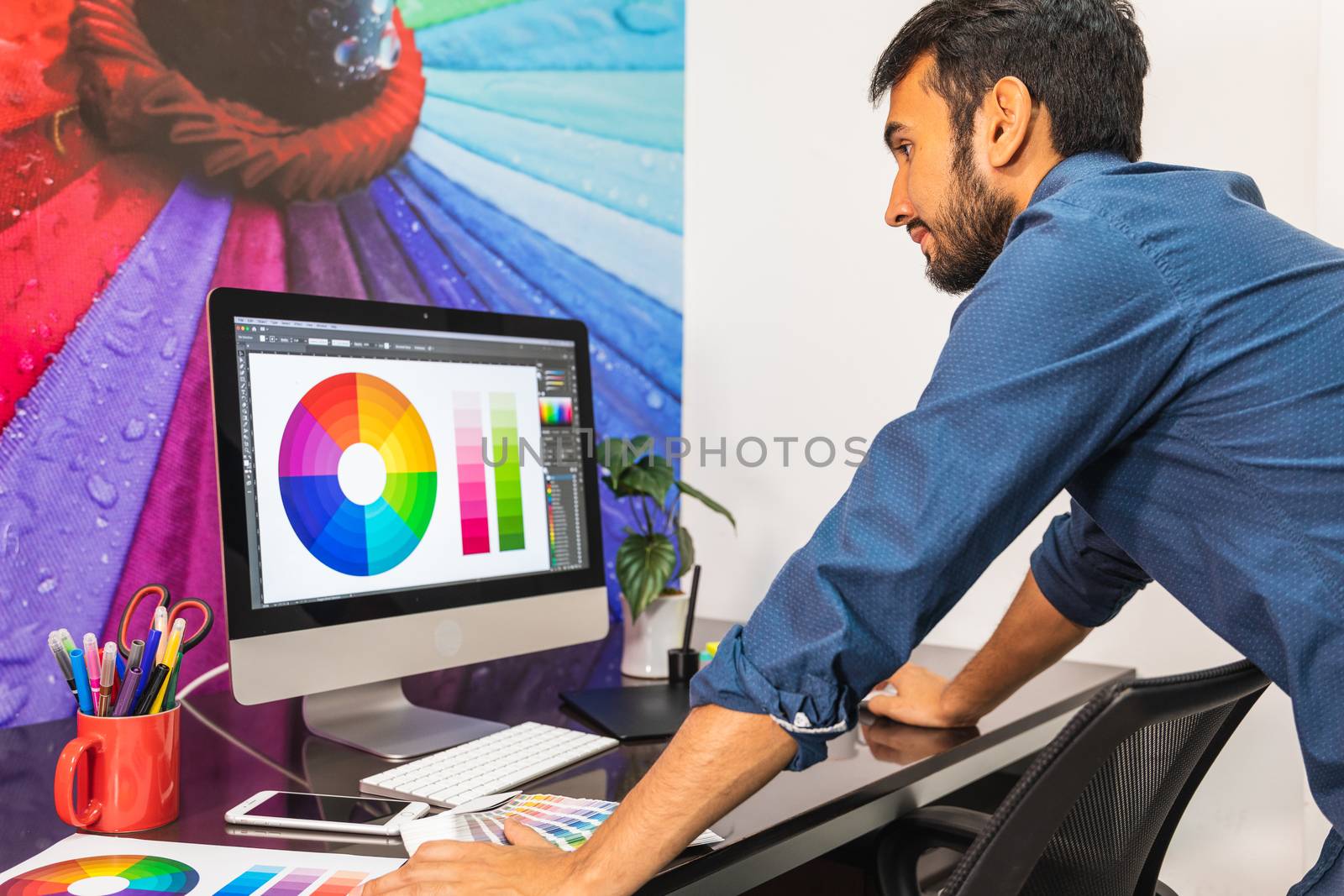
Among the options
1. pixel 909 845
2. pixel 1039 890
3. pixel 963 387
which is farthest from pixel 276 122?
pixel 1039 890

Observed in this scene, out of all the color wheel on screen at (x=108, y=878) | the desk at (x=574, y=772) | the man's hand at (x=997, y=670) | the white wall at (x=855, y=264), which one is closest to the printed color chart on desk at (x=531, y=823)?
the desk at (x=574, y=772)

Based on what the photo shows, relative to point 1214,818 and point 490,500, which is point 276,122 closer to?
point 490,500

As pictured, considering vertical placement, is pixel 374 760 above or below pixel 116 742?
below

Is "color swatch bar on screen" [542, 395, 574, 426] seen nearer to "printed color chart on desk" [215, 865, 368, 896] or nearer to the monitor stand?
the monitor stand

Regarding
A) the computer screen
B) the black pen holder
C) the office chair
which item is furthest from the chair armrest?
the computer screen

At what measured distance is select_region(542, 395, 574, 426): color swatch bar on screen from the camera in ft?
4.90

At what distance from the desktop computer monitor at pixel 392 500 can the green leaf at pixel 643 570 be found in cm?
12

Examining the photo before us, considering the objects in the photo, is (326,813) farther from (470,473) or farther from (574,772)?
(470,473)

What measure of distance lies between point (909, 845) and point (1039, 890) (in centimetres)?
43

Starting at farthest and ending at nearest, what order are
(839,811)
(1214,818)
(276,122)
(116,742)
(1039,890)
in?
(1214,818) < (276,122) < (839,811) < (116,742) < (1039,890)

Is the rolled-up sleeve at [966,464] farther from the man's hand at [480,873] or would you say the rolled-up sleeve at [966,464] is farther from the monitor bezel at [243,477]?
the monitor bezel at [243,477]

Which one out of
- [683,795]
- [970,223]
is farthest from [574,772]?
[970,223]

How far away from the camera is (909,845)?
1.18 meters

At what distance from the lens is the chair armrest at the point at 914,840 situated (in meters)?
1.14
